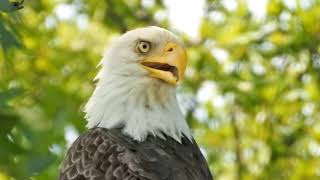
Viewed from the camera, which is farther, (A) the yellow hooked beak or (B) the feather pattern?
(A) the yellow hooked beak

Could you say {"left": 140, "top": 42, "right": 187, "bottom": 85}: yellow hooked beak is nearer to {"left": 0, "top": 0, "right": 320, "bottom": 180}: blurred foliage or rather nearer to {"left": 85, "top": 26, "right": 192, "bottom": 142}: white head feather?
{"left": 85, "top": 26, "right": 192, "bottom": 142}: white head feather

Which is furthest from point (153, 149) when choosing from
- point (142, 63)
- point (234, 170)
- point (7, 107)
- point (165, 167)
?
point (234, 170)

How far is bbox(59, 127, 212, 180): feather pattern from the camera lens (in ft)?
13.6

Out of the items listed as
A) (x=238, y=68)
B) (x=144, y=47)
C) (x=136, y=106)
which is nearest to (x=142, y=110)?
(x=136, y=106)

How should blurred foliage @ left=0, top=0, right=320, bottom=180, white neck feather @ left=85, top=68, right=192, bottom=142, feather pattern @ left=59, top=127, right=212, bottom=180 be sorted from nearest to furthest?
feather pattern @ left=59, top=127, right=212, bottom=180 → white neck feather @ left=85, top=68, right=192, bottom=142 → blurred foliage @ left=0, top=0, right=320, bottom=180

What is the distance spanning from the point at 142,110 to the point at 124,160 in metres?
0.85

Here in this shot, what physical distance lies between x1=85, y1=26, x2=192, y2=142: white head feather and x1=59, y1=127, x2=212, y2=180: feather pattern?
0.20 m

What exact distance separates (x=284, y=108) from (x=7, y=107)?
9.28 meters

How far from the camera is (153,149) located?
14.9ft

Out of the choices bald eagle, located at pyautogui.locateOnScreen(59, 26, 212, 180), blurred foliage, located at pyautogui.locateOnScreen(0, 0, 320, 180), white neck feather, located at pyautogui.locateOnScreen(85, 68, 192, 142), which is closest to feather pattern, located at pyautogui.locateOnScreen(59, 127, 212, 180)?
bald eagle, located at pyautogui.locateOnScreen(59, 26, 212, 180)

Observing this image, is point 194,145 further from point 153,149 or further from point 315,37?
point 315,37

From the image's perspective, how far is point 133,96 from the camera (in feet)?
16.6

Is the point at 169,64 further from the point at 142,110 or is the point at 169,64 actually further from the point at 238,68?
the point at 238,68

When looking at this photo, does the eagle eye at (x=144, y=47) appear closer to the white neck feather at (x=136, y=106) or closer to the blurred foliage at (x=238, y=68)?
the white neck feather at (x=136, y=106)
